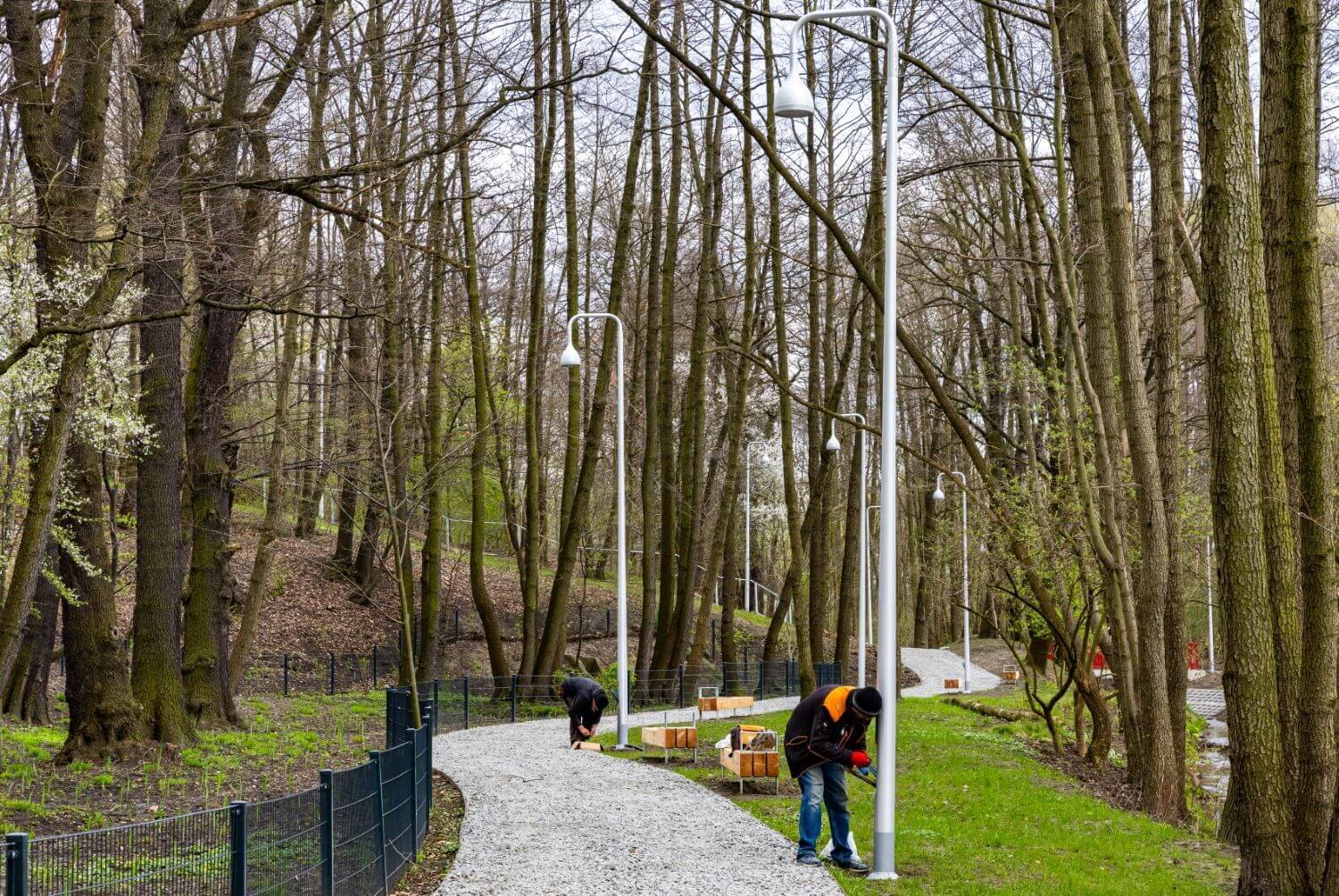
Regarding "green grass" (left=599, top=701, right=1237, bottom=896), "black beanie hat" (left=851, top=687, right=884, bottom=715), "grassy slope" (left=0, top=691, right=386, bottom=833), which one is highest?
"black beanie hat" (left=851, top=687, right=884, bottom=715)

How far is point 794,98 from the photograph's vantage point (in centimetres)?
1109

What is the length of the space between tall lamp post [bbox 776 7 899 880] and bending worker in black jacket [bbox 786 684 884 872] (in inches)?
9.4

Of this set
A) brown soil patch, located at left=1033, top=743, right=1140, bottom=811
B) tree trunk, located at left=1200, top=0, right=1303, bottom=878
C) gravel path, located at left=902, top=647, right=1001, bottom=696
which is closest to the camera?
tree trunk, located at left=1200, top=0, right=1303, bottom=878

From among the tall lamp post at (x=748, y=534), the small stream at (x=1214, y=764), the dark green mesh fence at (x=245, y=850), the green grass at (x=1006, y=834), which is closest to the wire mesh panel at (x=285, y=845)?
the dark green mesh fence at (x=245, y=850)

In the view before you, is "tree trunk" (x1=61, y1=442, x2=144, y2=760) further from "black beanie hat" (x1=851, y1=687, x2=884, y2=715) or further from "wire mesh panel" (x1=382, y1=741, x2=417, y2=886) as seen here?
"black beanie hat" (x1=851, y1=687, x2=884, y2=715)

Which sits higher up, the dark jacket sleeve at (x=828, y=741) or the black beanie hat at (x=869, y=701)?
the black beanie hat at (x=869, y=701)

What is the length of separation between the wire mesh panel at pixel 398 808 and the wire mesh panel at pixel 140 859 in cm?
330

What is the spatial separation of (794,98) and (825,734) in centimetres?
539

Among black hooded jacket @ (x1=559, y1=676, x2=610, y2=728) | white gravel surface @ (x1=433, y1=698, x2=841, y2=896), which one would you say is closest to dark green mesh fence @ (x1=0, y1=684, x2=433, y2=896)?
white gravel surface @ (x1=433, y1=698, x2=841, y2=896)

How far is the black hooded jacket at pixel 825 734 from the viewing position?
11000 millimetres

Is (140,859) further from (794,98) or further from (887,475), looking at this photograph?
(794,98)

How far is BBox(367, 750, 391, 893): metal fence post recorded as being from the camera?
9.42 meters

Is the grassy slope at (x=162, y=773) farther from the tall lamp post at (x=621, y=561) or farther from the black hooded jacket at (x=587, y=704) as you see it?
the tall lamp post at (x=621, y=561)

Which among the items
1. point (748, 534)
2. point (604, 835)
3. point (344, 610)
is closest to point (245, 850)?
point (604, 835)
